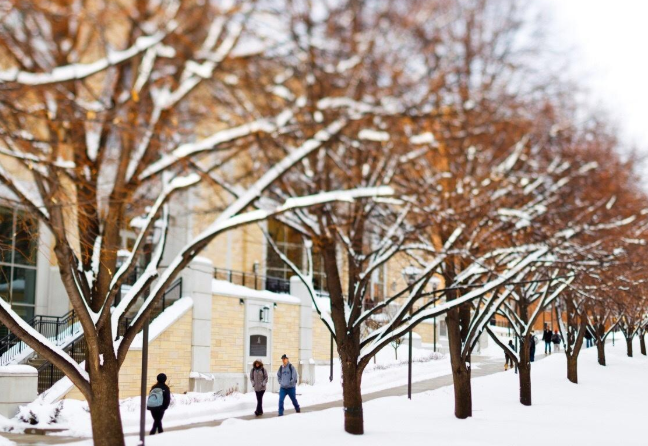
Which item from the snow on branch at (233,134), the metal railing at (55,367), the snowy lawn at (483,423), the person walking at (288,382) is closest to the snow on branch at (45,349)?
the snowy lawn at (483,423)

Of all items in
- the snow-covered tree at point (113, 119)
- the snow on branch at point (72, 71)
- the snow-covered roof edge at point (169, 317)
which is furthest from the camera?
the snow-covered roof edge at point (169, 317)

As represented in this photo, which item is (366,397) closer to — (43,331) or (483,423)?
(483,423)

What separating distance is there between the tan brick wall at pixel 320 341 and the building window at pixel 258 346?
618cm

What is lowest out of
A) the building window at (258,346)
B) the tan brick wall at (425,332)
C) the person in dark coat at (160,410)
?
the person in dark coat at (160,410)

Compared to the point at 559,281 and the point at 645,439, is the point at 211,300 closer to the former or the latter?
the point at 559,281

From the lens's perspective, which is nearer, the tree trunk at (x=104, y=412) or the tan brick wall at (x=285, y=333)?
the tree trunk at (x=104, y=412)

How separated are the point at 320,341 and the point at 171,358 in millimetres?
12117

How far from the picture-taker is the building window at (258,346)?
2942 centimetres

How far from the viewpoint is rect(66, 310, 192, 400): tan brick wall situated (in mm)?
22828

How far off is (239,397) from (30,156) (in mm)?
18510

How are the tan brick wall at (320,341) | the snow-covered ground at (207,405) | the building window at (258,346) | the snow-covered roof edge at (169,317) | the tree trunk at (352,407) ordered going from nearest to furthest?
the tree trunk at (352,407) < the snow-covered ground at (207,405) < the snow-covered roof edge at (169,317) < the building window at (258,346) < the tan brick wall at (320,341)

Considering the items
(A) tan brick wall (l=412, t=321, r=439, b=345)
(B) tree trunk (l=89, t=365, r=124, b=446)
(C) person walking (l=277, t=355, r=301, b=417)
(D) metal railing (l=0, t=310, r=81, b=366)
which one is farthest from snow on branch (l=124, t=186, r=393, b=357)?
(A) tan brick wall (l=412, t=321, r=439, b=345)

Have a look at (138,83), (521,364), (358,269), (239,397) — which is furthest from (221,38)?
(239,397)

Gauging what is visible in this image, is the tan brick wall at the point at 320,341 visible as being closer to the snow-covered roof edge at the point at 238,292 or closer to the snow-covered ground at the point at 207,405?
→ the snow-covered ground at the point at 207,405
